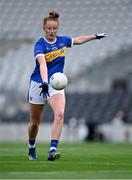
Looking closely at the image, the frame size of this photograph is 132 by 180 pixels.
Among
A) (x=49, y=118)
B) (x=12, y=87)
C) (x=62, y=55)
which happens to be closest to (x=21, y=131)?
(x=49, y=118)

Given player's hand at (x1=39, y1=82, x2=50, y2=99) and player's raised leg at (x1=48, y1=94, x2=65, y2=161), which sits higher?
player's hand at (x1=39, y1=82, x2=50, y2=99)

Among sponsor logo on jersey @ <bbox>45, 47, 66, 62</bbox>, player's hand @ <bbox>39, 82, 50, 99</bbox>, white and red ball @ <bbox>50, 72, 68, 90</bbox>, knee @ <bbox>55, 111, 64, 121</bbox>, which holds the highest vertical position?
sponsor logo on jersey @ <bbox>45, 47, 66, 62</bbox>

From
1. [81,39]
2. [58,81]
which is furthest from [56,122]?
[81,39]

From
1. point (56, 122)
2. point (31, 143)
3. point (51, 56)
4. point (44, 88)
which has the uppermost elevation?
point (51, 56)

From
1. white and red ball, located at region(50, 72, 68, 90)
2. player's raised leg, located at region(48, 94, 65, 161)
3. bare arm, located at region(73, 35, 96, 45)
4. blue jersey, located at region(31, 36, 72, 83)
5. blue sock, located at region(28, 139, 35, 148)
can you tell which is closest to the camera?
white and red ball, located at region(50, 72, 68, 90)

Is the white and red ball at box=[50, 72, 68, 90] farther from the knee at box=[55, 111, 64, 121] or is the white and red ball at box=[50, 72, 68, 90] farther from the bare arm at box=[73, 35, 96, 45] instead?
the bare arm at box=[73, 35, 96, 45]

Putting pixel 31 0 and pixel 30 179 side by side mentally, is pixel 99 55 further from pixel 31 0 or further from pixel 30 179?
pixel 30 179

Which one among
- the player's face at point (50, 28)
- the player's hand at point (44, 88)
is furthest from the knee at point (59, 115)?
the player's face at point (50, 28)

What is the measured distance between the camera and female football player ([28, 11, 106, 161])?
11.2 m

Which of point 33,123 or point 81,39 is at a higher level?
point 81,39

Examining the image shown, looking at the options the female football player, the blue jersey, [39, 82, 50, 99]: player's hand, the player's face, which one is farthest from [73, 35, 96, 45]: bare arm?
[39, 82, 50, 99]: player's hand

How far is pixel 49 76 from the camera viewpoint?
11.4 metres

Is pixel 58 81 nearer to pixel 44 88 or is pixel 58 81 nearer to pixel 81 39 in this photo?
pixel 44 88

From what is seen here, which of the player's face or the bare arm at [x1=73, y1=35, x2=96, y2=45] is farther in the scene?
the bare arm at [x1=73, y1=35, x2=96, y2=45]
